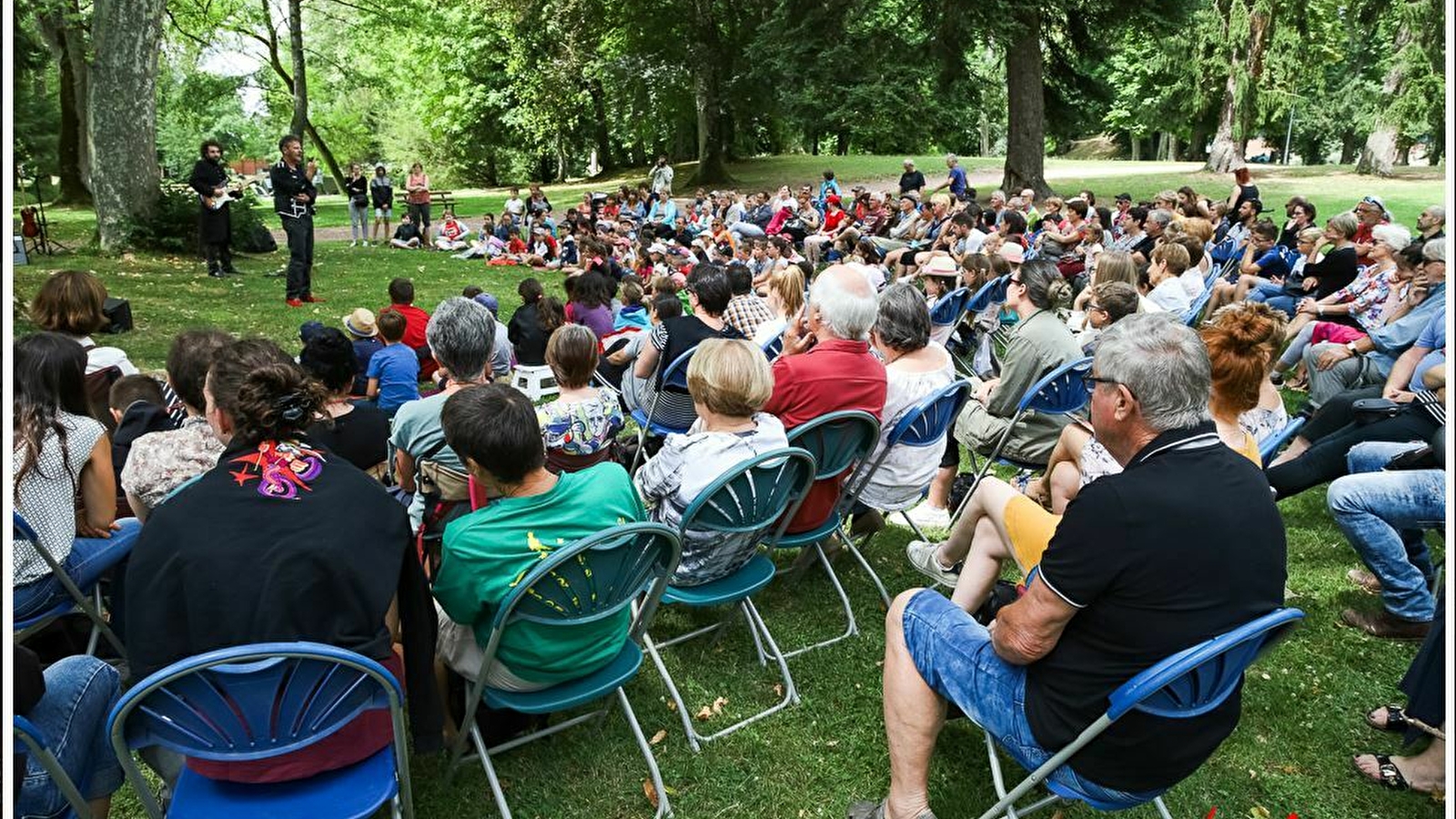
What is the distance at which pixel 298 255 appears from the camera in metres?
10.5

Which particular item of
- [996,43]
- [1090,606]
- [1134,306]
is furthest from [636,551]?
[996,43]

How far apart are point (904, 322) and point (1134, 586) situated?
7.85 ft

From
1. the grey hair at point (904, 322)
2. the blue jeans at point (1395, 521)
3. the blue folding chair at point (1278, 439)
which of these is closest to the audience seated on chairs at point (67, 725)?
the grey hair at point (904, 322)

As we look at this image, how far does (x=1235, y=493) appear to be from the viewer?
212 centimetres

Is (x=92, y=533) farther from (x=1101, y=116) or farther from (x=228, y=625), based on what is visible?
(x=1101, y=116)

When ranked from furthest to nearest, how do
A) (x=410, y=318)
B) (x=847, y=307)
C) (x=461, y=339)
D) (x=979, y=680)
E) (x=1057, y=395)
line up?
(x=410, y=318)
(x=1057, y=395)
(x=847, y=307)
(x=461, y=339)
(x=979, y=680)

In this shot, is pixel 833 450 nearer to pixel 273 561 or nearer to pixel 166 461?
pixel 273 561

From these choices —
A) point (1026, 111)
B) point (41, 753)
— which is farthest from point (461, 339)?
point (1026, 111)

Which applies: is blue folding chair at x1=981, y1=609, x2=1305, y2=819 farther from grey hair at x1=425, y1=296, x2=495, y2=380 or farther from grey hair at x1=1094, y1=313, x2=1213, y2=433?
grey hair at x1=425, y1=296, x2=495, y2=380

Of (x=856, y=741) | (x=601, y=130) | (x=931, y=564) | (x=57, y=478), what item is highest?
(x=601, y=130)

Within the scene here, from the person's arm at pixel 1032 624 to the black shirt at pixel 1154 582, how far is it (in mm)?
39

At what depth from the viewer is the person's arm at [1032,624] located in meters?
2.15

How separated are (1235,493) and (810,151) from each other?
5142 cm

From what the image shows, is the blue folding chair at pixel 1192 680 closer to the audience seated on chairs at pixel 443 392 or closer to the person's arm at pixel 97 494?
the audience seated on chairs at pixel 443 392
